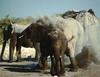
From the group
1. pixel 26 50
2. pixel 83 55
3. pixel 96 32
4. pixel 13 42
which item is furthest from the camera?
pixel 26 50

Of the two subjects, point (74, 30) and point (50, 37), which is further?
point (74, 30)

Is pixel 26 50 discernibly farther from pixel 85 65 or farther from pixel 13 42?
pixel 85 65

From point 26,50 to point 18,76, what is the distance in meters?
13.2

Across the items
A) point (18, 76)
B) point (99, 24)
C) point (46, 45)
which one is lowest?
point (18, 76)

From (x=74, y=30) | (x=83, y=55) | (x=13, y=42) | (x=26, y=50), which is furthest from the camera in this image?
(x=26, y=50)

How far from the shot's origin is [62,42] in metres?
12.5

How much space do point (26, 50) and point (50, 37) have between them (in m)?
13.8

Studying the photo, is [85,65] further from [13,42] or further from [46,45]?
[13,42]

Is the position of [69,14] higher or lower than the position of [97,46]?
higher

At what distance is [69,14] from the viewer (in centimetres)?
1677

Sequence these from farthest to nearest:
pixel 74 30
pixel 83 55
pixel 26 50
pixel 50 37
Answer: pixel 26 50, pixel 83 55, pixel 74 30, pixel 50 37

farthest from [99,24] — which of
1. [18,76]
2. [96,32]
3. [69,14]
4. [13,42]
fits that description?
[18,76]

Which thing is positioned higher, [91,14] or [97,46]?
[91,14]

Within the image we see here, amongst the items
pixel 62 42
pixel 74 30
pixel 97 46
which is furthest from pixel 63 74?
pixel 97 46
